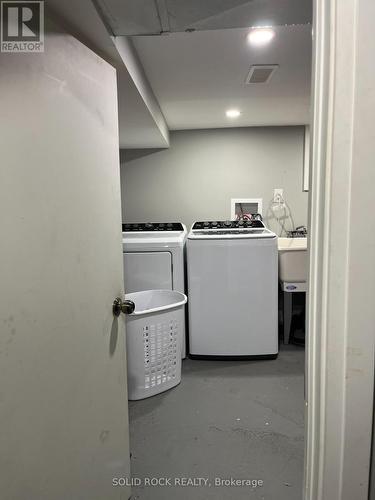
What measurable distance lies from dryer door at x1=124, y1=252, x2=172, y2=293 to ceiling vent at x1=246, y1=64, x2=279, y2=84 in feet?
4.24

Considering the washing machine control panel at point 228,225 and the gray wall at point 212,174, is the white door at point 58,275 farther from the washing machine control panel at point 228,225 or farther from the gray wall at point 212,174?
the gray wall at point 212,174

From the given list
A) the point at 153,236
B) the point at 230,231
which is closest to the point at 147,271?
the point at 153,236

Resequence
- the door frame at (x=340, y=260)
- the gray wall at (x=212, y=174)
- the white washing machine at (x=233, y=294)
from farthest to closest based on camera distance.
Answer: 1. the gray wall at (x=212, y=174)
2. the white washing machine at (x=233, y=294)
3. the door frame at (x=340, y=260)

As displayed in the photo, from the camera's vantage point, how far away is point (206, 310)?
246 centimetres

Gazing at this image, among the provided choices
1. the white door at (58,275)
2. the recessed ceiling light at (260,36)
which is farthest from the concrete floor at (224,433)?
the recessed ceiling light at (260,36)

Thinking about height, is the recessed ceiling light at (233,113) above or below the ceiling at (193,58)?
above

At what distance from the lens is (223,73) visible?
5.95 feet

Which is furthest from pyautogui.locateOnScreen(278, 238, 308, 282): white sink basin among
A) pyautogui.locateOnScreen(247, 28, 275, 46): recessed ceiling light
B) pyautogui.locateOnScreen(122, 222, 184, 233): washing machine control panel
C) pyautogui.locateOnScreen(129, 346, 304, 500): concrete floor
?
pyautogui.locateOnScreen(247, 28, 275, 46): recessed ceiling light

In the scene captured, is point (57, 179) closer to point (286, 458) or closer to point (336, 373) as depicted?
point (336, 373)

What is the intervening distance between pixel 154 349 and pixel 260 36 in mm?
1779

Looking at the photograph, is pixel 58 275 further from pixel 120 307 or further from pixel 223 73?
pixel 223 73

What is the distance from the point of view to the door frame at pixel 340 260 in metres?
0.50

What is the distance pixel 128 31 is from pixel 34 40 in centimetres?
39

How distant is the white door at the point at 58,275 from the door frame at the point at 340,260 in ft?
2.05
